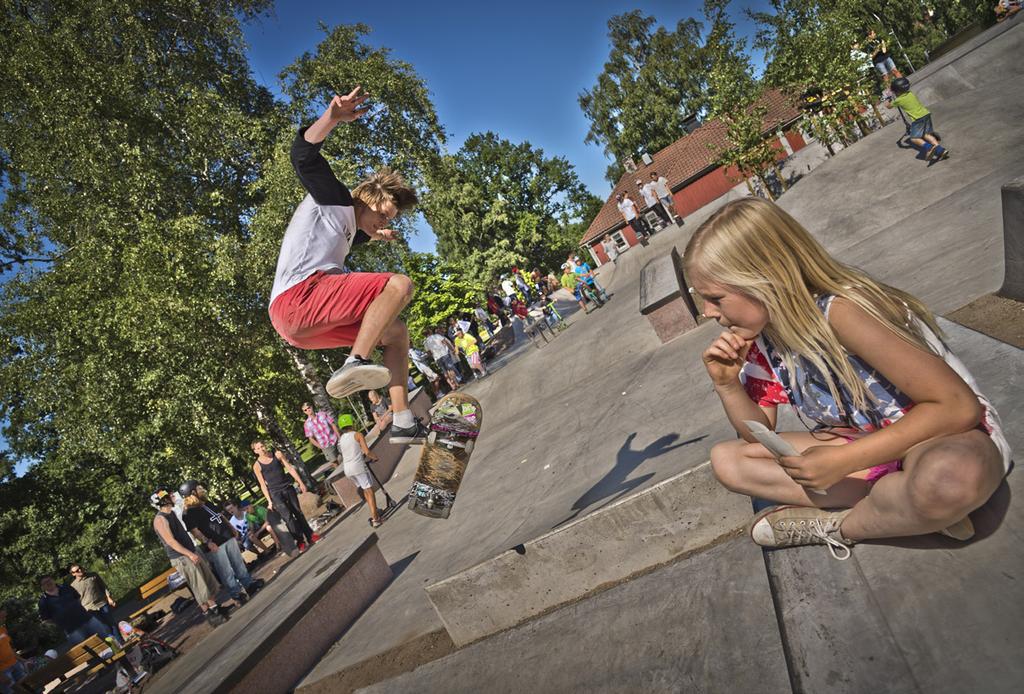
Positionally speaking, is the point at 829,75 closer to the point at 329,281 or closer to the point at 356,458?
the point at 356,458

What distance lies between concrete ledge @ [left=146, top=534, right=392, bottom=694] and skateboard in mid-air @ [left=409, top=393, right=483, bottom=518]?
1.49 m

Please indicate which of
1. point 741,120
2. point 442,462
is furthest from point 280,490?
point 741,120

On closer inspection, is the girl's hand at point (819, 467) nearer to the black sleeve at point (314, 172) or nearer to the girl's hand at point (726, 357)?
the girl's hand at point (726, 357)

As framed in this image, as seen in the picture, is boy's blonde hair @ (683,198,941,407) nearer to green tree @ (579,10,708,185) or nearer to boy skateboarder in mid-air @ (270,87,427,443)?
boy skateboarder in mid-air @ (270,87,427,443)

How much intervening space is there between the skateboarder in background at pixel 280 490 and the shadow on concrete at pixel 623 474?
7223 mm

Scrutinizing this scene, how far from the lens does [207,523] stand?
9.51 meters

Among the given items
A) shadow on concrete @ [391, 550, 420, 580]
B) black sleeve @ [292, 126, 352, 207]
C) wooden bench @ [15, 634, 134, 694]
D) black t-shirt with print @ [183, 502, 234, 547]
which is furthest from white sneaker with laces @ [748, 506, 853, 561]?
wooden bench @ [15, 634, 134, 694]

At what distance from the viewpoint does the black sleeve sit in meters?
3.88

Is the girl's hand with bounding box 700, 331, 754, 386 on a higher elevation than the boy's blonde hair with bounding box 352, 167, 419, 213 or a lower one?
lower

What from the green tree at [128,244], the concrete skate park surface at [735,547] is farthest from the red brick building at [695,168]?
the concrete skate park surface at [735,547]

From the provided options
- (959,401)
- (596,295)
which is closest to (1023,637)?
(959,401)

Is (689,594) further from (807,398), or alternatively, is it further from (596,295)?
(596,295)

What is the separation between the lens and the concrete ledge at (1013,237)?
3828 millimetres

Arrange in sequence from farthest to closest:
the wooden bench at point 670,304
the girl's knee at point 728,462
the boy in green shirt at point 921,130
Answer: the boy in green shirt at point 921,130 → the wooden bench at point 670,304 → the girl's knee at point 728,462
